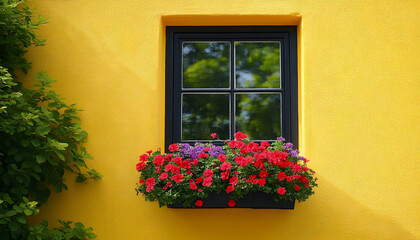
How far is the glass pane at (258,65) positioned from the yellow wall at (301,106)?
181 millimetres

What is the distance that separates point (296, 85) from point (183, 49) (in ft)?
2.80

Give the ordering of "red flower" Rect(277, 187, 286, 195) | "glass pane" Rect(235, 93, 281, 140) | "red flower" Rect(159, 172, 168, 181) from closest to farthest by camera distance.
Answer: "red flower" Rect(277, 187, 286, 195), "red flower" Rect(159, 172, 168, 181), "glass pane" Rect(235, 93, 281, 140)

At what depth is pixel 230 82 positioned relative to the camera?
346 cm

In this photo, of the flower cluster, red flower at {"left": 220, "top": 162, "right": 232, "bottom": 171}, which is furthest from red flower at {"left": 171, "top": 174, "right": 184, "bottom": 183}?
red flower at {"left": 220, "top": 162, "right": 232, "bottom": 171}

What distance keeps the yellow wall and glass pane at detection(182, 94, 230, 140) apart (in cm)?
21

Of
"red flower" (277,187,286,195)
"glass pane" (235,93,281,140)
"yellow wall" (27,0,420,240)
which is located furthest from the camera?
"glass pane" (235,93,281,140)

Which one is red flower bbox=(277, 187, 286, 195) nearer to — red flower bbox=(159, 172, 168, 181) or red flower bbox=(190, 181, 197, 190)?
red flower bbox=(190, 181, 197, 190)

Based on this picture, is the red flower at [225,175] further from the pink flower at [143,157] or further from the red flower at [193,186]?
the pink flower at [143,157]

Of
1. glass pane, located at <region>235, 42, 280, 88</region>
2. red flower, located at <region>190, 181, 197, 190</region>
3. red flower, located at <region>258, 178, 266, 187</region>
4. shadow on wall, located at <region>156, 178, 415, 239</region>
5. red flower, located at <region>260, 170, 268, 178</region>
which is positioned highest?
glass pane, located at <region>235, 42, 280, 88</region>

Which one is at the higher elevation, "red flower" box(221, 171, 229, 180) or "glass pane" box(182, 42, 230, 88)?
"glass pane" box(182, 42, 230, 88)

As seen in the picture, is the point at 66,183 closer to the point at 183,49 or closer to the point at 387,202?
the point at 183,49

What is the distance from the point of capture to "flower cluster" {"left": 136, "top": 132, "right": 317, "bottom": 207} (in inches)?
113

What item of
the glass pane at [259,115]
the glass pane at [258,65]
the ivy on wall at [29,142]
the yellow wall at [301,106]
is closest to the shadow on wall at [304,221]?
the yellow wall at [301,106]

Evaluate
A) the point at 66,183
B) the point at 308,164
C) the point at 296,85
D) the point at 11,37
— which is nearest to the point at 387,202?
the point at 308,164
